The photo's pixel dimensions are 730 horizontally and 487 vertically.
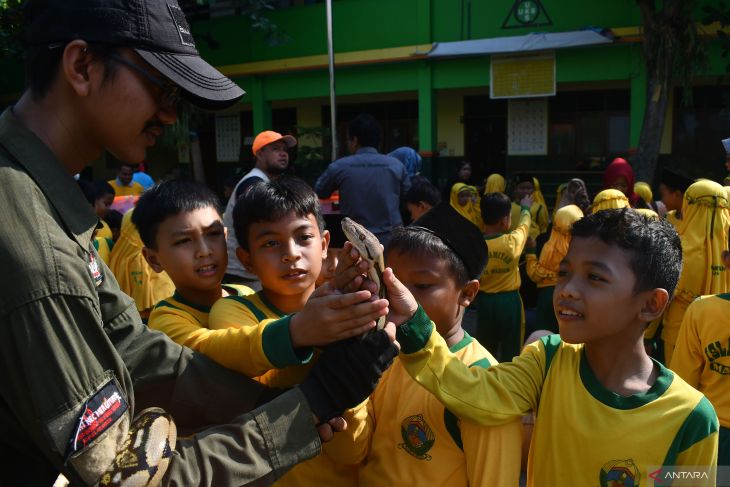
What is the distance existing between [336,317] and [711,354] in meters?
2.03

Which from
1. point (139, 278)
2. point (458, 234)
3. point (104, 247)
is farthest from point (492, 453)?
point (104, 247)

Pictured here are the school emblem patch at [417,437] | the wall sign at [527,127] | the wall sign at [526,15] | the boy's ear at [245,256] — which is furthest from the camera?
the wall sign at [527,127]

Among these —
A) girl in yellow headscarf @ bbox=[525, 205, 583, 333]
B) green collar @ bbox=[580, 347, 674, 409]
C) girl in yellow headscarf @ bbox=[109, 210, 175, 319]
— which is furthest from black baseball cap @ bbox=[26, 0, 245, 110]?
girl in yellow headscarf @ bbox=[525, 205, 583, 333]

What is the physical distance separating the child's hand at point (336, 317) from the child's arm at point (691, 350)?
1909 mm

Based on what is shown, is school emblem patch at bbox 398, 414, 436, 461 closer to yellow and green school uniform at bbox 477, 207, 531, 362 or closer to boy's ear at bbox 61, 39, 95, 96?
boy's ear at bbox 61, 39, 95, 96

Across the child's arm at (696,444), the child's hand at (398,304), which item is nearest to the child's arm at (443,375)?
the child's hand at (398,304)

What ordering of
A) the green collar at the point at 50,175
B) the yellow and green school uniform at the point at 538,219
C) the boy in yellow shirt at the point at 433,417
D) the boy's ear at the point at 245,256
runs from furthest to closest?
1. the yellow and green school uniform at the point at 538,219
2. the boy's ear at the point at 245,256
3. the boy in yellow shirt at the point at 433,417
4. the green collar at the point at 50,175

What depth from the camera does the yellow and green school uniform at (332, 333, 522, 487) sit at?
1.64m

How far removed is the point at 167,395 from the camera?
5.18 ft

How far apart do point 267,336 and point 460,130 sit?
39.8ft

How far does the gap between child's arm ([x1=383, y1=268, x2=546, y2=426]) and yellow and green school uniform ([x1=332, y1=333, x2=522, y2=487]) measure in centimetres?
6

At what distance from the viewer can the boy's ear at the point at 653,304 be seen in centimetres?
175

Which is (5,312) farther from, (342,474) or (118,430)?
(342,474)

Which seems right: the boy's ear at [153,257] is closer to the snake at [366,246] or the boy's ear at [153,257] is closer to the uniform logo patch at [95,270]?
the uniform logo patch at [95,270]
